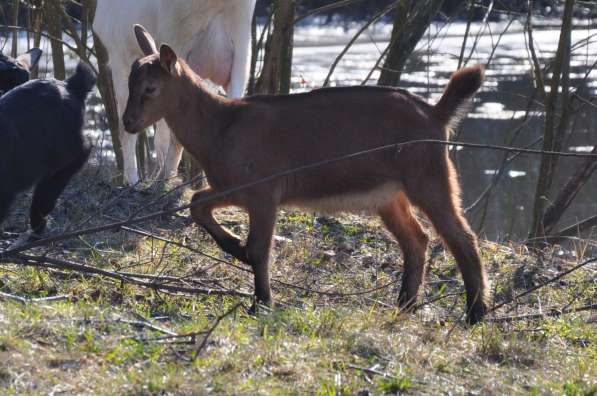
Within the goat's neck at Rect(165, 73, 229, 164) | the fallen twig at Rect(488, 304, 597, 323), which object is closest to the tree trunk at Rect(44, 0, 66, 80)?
the goat's neck at Rect(165, 73, 229, 164)

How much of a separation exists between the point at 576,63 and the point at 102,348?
16605 mm

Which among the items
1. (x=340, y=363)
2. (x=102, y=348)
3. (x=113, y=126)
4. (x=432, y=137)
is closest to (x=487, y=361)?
(x=340, y=363)

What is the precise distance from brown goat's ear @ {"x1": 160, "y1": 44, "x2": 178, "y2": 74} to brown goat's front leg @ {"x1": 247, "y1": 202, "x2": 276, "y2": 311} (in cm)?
76

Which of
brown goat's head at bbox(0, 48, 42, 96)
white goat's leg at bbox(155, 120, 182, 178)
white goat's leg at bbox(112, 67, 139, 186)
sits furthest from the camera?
white goat's leg at bbox(112, 67, 139, 186)

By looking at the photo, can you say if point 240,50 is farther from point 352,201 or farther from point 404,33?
point 352,201

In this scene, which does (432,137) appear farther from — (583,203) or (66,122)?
(583,203)

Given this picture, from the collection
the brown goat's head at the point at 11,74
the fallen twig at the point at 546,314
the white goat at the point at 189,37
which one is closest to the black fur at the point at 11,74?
the brown goat's head at the point at 11,74

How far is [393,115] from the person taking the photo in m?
5.32

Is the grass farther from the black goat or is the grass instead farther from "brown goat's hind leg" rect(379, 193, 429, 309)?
the black goat

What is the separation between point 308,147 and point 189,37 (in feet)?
10.3

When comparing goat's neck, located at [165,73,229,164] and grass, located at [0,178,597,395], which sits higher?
goat's neck, located at [165,73,229,164]

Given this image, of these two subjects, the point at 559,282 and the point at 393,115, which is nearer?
the point at 393,115

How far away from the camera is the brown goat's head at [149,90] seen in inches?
204

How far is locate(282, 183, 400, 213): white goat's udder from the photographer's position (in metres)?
5.32
